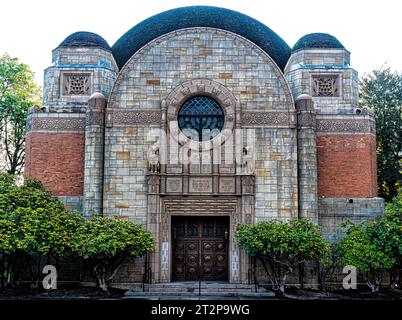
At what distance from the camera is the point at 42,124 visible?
21.2 metres

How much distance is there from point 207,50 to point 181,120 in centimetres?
309

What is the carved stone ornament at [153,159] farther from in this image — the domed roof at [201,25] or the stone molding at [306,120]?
the domed roof at [201,25]

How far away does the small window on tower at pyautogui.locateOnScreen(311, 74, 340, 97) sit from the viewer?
2206cm

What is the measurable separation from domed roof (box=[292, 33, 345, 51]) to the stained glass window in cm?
514

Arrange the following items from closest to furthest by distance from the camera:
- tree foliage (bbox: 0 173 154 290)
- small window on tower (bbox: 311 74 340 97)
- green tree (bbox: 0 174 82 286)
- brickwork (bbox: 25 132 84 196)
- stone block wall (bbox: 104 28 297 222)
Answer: green tree (bbox: 0 174 82 286), tree foliage (bbox: 0 173 154 290), stone block wall (bbox: 104 28 297 222), brickwork (bbox: 25 132 84 196), small window on tower (bbox: 311 74 340 97)

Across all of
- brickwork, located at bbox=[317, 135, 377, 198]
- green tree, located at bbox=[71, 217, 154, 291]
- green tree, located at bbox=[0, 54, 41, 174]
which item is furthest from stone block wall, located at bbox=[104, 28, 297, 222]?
green tree, located at bbox=[0, 54, 41, 174]

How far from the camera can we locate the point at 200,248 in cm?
2006

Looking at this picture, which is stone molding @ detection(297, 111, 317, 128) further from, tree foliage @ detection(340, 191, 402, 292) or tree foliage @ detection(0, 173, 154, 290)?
tree foliage @ detection(0, 173, 154, 290)

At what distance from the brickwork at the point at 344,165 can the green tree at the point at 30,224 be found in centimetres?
1011

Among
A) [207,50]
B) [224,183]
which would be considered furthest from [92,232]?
[207,50]

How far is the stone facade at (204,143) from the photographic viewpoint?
19.8m

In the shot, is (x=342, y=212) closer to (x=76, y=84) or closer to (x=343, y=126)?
(x=343, y=126)

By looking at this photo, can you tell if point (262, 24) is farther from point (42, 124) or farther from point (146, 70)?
point (42, 124)

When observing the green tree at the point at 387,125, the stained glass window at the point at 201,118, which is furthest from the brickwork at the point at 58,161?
the green tree at the point at 387,125
